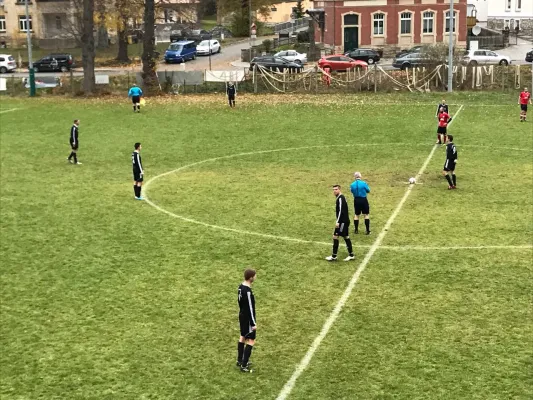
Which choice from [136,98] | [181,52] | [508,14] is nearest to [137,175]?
[136,98]

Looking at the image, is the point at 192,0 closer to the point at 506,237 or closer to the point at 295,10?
the point at 295,10

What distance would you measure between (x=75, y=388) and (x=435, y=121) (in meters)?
31.3

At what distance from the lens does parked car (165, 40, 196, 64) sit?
254 feet

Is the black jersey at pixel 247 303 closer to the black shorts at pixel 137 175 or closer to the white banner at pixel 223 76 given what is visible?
the black shorts at pixel 137 175

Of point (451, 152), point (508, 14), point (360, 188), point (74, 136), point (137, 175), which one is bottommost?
point (137, 175)

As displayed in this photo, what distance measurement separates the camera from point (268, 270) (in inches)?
759

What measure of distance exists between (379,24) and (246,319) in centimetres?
6377

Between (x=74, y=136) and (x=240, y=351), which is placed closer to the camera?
(x=240, y=351)

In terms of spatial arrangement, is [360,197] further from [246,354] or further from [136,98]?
[136,98]

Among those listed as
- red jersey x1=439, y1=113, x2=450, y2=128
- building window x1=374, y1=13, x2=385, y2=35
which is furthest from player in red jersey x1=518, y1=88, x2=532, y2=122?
building window x1=374, y1=13, x2=385, y2=35

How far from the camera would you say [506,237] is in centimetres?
2155

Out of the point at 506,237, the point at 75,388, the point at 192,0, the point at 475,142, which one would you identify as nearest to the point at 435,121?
the point at 475,142

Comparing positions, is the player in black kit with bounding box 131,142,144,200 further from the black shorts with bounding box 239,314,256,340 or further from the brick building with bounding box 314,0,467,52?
the brick building with bounding box 314,0,467,52

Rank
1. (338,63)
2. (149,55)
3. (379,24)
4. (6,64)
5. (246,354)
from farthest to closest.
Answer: (379,24) → (6,64) → (338,63) → (149,55) → (246,354)
